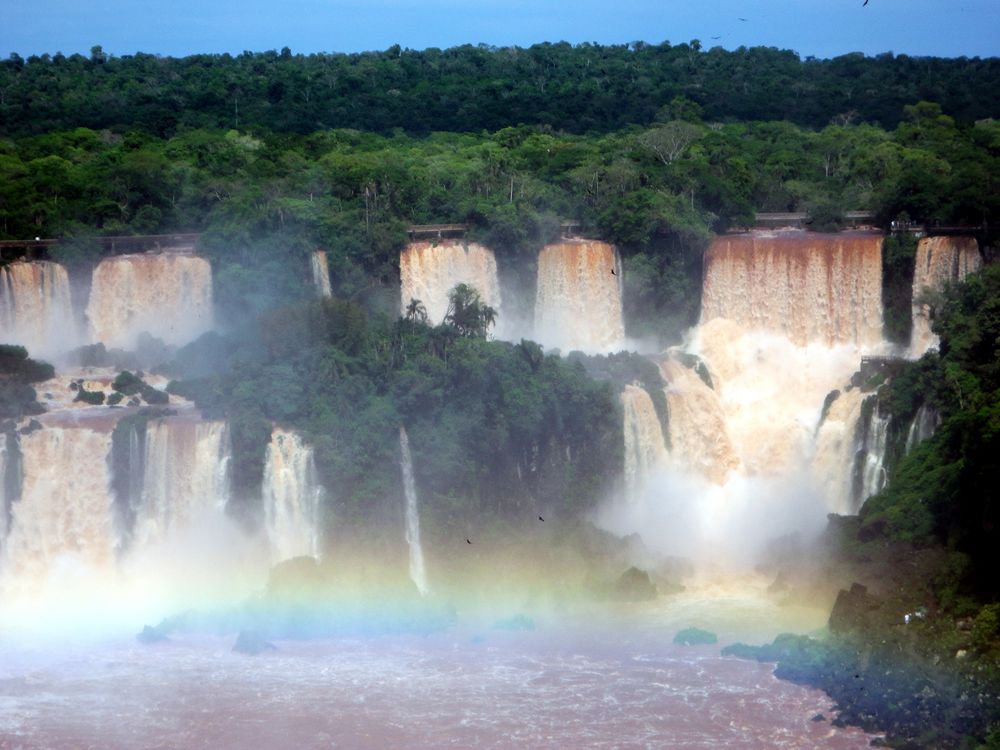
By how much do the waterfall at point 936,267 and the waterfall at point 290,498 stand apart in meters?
14.1

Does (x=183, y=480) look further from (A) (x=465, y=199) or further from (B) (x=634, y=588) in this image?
(A) (x=465, y=199)

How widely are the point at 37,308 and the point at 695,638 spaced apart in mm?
17732

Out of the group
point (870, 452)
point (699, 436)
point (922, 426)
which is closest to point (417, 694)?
point (699, 436)

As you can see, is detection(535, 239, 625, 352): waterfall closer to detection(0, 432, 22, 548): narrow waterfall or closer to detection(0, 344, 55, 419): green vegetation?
detection(0, 344, 55, 419): green vegetation

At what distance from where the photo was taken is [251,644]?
3020 cm

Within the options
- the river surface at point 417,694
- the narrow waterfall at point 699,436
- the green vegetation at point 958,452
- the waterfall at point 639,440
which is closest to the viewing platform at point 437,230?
the narrow waterfall at point 699,436

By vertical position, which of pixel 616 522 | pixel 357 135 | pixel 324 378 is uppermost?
pixel 357 135

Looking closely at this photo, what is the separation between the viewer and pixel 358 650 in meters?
30.6

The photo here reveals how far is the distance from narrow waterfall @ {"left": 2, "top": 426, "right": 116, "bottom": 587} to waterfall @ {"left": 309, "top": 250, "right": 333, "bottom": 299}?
849 cm

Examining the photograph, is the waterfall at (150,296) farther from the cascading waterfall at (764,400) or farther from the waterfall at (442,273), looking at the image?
the cascading waterfall at (764,400)

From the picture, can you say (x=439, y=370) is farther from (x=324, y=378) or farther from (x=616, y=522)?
(x=616, y=522)

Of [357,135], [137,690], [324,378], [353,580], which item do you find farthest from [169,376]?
[357,135]

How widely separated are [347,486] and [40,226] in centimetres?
1314

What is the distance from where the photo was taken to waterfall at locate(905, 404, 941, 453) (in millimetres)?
33438
